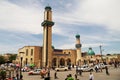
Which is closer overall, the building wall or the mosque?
the mosque

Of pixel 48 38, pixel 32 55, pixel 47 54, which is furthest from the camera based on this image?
pixel 32 55

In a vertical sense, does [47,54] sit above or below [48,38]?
below

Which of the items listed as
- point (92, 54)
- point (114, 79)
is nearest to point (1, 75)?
point (114, 79)

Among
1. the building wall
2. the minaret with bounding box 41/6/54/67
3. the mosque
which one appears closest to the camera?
the minaret with bounding box 41/6/54/67

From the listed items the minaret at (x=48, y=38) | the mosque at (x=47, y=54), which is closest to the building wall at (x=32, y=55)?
the mosque at (x=47, y=54)

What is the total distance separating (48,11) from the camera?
76688 millimetres

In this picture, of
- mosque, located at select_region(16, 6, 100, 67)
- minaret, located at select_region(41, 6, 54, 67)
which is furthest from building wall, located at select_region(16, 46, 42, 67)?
minaret, located at select_region(41, 6, 54, 67)

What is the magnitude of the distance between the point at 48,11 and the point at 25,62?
19.7 meters

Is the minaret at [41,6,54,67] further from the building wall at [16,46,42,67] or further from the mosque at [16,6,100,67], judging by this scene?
the building wall at [16,46,42,67]

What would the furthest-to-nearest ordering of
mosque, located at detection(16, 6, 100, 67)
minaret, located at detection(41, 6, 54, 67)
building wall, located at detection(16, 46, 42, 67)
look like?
building wall, located at detection(16, 46, 42, 67)
mosque, located at detection(16, 6, 100, 67)
minaret, located at detection(41, 6, 54, 67)

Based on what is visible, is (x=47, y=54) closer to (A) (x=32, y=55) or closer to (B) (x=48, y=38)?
(B) (x=48, y=38)

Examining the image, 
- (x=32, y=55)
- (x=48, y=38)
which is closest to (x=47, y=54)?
(x=48, y=38)

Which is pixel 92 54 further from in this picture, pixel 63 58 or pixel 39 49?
pixel 39 49

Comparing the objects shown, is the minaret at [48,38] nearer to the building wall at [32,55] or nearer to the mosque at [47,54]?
the mosque at [47,54]
